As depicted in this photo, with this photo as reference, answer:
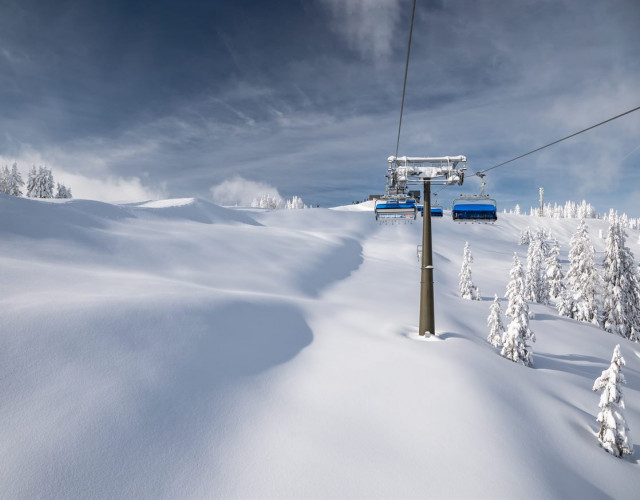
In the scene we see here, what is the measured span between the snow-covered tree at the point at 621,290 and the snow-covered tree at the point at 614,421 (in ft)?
111

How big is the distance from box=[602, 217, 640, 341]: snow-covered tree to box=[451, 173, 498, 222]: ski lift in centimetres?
3243

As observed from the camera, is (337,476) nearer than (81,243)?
Yes

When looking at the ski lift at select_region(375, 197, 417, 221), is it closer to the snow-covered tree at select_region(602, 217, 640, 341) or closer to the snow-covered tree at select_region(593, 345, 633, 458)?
the snow-covered tree at select_region(593, 345, 633, 458)

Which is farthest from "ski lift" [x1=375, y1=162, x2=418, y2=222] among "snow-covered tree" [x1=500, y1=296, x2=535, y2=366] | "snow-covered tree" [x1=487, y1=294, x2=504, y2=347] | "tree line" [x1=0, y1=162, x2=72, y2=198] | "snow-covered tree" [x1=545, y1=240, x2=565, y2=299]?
"tree line" [x1=0, y1=162, x2=72, y2=198]

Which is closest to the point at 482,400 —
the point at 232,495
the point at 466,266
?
the point at 232,495

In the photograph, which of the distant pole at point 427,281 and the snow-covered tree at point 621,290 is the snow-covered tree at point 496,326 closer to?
the distant pole at point 427,281

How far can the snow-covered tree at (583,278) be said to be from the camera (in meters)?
36.1

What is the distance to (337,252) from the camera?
47.5m

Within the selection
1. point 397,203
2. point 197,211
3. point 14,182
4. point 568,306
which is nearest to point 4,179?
point 14,182

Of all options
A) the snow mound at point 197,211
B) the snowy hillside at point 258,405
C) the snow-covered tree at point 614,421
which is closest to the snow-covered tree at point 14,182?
the snow mound at point 197,211

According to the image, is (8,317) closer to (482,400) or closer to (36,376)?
(36,376)

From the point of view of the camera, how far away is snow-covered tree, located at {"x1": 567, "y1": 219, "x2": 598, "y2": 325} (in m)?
36.1

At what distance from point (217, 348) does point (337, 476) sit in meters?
5.19

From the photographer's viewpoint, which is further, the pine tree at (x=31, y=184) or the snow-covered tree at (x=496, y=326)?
the pine tree at (x=31, y=184)
